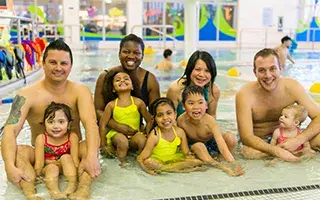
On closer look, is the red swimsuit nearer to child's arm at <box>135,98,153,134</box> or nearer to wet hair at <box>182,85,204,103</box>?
child's arm at <box>135,98,153,134</box>

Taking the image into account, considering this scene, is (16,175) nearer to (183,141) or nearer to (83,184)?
(83,184)

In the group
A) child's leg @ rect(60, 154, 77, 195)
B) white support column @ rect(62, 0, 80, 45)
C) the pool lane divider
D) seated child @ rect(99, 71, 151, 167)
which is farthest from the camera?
white support column @ rect(62, 0, 80, 45)

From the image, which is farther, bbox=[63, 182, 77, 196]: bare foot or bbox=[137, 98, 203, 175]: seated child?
bbox=[137, 98, 203, 175]: seated child

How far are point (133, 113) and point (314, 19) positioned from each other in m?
24.9

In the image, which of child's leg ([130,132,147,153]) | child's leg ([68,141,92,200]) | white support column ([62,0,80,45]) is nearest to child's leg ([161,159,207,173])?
child's leg ([130,132,147,153])

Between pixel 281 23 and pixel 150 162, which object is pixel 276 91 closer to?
Answer: pixel 150 162

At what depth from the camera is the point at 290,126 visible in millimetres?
Result: 3412

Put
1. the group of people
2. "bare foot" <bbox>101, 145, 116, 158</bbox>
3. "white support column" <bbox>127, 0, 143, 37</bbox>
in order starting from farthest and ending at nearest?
1. "white support column" <bbox>127, 0, 143, 37</bbox>
2. "bare foot" <bbox>101, 145, 116, 158</bbox>
3. the group of people

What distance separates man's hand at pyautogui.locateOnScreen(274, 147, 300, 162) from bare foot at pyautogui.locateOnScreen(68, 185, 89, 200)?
1.62 meters

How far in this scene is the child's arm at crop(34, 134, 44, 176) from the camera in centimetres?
285

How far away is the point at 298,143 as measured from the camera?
11.0 feet

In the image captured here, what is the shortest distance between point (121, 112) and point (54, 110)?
2.31 feet

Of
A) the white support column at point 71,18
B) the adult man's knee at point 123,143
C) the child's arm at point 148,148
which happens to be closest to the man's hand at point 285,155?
the child's arm at point 148,148

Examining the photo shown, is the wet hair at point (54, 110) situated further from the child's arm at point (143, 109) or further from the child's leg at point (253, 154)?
the child's leg at point (253, 154)
